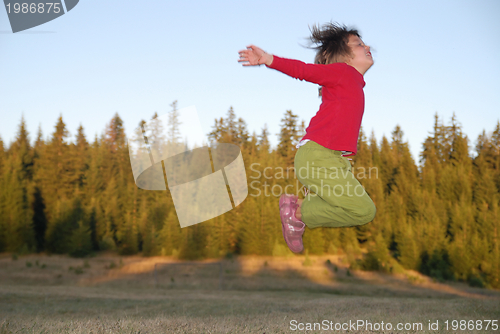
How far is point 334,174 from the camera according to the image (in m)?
3.38

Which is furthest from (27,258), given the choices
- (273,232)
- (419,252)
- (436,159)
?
(436,159)

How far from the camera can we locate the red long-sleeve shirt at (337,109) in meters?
3.40

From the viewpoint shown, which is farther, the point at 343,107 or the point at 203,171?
the point at 203,171

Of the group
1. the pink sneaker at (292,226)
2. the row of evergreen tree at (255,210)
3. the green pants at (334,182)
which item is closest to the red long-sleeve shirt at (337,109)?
the green pants at (334,182)

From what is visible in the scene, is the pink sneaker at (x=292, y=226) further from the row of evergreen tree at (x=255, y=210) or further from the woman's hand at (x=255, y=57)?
the row of evergreen tree at (x=255, y=210)

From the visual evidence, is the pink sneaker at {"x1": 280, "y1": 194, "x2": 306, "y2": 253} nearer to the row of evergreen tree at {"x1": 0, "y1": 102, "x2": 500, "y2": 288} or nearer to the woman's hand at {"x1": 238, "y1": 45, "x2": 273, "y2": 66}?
the woman's hand at {"x1": 238, "y1": 45, "x2": 273, "y2": 66}

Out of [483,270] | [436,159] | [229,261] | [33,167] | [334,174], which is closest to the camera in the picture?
[334,174]

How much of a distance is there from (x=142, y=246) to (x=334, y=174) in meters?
42.5

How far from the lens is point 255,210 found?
40594 mm

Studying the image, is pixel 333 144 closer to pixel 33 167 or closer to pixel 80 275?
pixel 80 275

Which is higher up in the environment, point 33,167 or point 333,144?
point 33,167

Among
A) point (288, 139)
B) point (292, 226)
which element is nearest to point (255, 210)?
point (288, 139)

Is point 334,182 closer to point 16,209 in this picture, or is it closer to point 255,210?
point 255,210

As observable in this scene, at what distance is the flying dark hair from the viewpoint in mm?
3762
